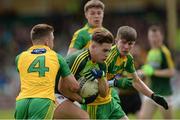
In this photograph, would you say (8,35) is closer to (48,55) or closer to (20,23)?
(20,23)

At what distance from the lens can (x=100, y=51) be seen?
9.52m

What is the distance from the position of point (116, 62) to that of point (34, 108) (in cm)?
183

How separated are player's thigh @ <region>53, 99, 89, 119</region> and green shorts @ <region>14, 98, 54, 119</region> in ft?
3.04

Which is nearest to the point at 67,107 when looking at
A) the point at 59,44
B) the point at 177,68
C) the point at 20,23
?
the point at 177,68

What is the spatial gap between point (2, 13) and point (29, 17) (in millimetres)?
1235

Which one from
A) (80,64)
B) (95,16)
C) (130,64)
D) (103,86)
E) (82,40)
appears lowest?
(103,86)

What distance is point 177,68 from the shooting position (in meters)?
21.9

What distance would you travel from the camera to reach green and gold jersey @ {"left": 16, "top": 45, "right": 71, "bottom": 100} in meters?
9.02

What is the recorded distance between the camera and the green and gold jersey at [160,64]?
14.1 m

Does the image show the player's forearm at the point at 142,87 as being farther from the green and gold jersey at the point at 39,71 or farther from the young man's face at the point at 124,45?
the green and gold jersey at the point at 39,71

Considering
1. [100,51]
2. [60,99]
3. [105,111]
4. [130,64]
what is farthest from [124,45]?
[60,99]

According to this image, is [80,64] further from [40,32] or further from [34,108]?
[34,108]

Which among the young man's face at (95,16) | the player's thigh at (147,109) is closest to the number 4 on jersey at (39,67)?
the young man's face at (95,16)

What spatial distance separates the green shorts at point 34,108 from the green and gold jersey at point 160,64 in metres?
5.39
